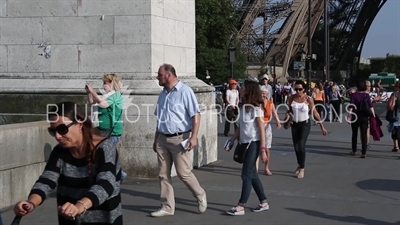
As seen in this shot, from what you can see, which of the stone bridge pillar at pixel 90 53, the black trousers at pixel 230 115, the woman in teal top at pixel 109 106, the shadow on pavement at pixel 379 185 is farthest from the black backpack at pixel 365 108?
the woman in teal top at pixel 109 106

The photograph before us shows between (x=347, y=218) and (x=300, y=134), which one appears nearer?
(x=347, y=218)

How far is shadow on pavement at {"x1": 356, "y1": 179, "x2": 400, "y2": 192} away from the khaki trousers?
10.2ft

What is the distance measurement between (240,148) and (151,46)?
2745 mm

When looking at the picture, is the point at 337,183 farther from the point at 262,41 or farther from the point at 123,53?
the point at 262,41

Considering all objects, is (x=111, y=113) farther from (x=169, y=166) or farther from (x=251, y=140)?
(x=251, y=140)

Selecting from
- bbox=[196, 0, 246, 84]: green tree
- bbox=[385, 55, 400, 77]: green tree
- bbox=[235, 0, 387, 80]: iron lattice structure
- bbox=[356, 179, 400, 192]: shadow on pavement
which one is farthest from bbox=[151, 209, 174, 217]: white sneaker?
bbox=[385, 55, 400, 77]: green tree

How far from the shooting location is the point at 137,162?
33.7 feet

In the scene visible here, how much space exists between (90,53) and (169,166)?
309 centimetres

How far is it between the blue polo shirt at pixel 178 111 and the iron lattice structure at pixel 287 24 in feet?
175

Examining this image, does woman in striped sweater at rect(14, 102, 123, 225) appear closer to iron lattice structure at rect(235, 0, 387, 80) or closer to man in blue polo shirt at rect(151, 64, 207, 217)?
man in blue polo shirt at rect(151, 64, 207, 217)

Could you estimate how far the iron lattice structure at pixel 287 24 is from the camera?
64.6m

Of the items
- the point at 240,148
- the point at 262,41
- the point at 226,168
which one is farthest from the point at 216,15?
the point at 240,148

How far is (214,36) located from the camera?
53438 mm

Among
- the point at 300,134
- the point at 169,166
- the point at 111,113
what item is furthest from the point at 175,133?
the point at 300,134
